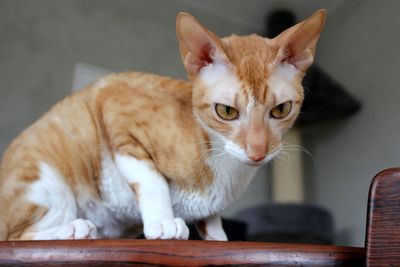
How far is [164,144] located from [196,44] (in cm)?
18

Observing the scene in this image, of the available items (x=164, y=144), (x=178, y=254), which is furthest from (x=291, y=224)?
(x=178, y=254)

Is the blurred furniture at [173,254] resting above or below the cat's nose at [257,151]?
below

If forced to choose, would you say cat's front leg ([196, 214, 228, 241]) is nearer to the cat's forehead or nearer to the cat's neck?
the cat's neck

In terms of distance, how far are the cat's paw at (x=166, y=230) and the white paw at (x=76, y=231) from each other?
10 centimetres

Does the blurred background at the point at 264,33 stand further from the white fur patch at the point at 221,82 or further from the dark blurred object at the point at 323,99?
the white fur patch at the point at 221,82

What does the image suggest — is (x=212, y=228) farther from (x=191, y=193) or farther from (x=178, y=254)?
(x=178, y=254)

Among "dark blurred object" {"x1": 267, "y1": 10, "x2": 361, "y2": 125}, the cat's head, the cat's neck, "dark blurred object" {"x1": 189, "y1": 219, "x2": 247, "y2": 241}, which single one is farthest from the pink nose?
"dark blurred object" {"x1": 267, "y1": 10, "x2": 361, "y2": 125}

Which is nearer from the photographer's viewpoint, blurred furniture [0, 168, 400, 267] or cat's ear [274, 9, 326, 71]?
blurred furniture [0, 168, 400, 267]

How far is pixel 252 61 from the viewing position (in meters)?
0.72

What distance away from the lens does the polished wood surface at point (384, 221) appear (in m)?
0.41

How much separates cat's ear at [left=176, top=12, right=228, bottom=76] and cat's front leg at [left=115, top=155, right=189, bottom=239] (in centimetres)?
18

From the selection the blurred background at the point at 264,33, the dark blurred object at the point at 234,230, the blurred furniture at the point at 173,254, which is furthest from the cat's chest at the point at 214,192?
the blurred background at the point at 264,33

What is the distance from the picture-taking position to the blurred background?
6.62 ft

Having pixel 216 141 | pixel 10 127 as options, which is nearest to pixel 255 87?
pixel 216 141
